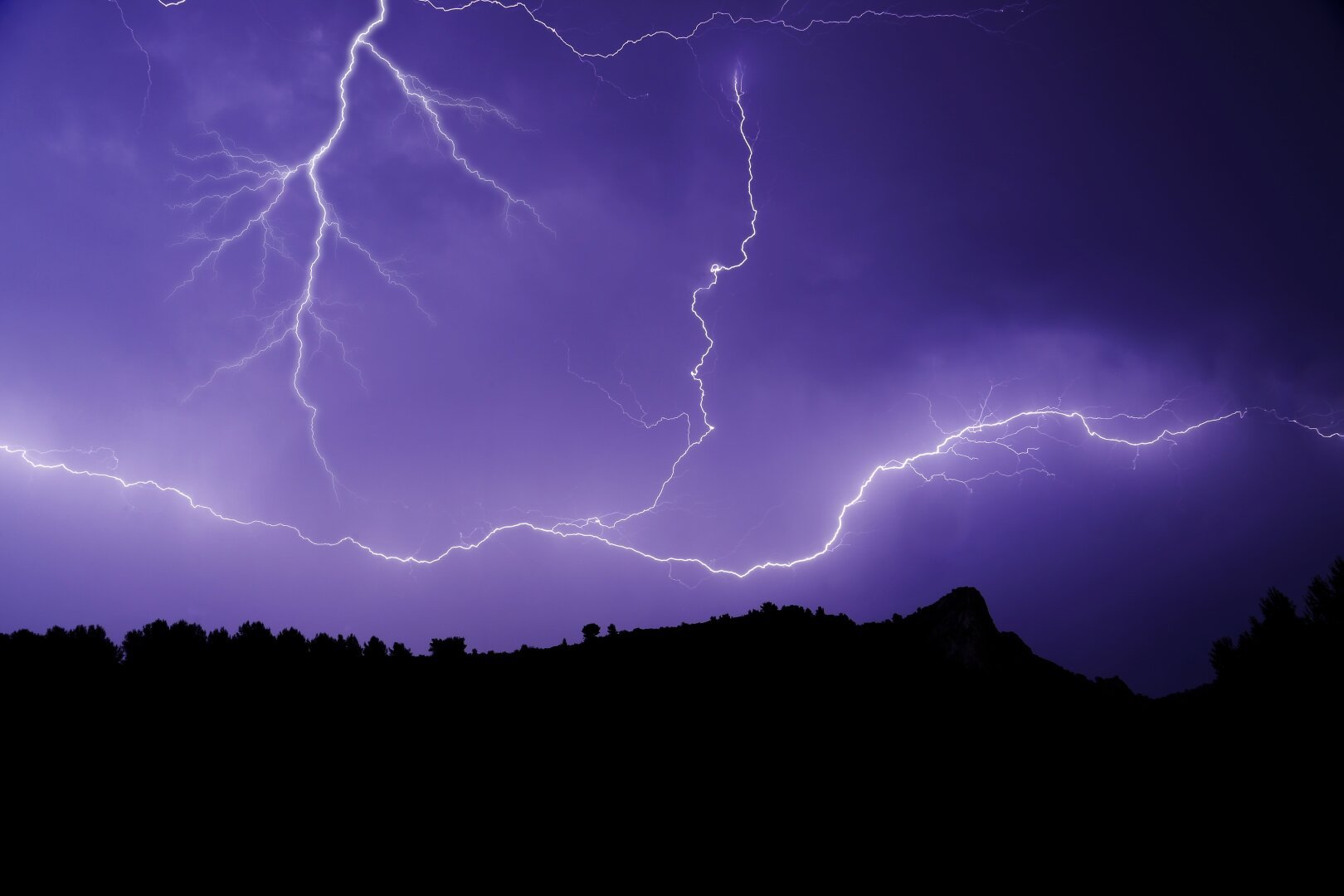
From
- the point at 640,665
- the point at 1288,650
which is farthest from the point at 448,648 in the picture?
the point at 1288,650

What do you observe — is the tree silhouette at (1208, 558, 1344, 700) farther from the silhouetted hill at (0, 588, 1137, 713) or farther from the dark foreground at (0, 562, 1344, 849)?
the silhouetted hill at (0, 588, 1137, 713)

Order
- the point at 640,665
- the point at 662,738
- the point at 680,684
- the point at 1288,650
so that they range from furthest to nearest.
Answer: the point at 1288,650
the point at 640,665
the point at 680,684
the point at 662,738

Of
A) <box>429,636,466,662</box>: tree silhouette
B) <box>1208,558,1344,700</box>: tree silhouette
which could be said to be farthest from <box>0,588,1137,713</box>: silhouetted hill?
<box>1208,558,1344,700</box>: tree silhouette

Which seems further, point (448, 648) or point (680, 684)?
point (448, 648)

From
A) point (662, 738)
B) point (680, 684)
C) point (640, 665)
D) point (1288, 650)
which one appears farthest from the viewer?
point (1288, 650)

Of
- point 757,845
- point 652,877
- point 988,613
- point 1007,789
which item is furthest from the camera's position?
point 988,613

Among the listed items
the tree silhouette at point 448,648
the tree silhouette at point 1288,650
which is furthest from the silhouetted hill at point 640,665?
the tree silhouette at point 1288,650

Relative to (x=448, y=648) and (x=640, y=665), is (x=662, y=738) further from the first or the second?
(x=448, y=648)

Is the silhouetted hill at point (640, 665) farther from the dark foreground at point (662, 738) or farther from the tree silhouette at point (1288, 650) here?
the tree silhouette at point (1288, 650)

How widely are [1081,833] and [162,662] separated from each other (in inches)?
480

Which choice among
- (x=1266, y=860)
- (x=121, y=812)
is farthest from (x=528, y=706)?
(x=1266, y=860)

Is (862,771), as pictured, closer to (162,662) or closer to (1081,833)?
(1081,833)

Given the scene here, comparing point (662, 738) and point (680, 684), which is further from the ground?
point (680, 684)

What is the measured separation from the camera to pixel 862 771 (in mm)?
5848
